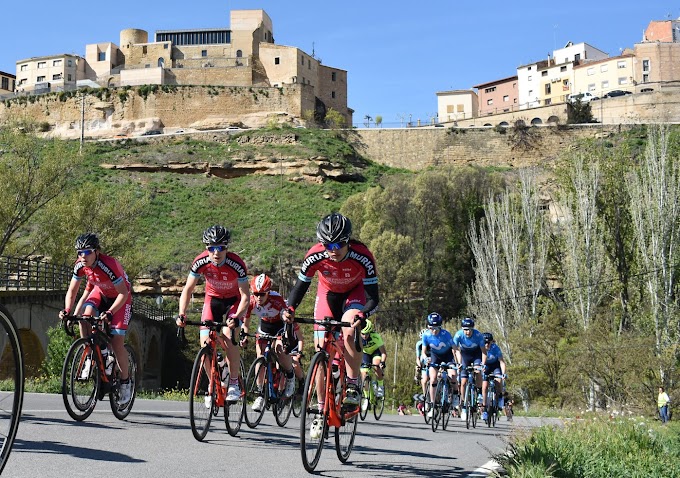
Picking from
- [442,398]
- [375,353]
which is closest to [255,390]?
[442,398]

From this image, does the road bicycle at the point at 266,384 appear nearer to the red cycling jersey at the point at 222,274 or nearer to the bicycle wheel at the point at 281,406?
the bicycle wheel at the point at 281,406

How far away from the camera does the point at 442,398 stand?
14031mm

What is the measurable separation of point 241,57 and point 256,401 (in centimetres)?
10303

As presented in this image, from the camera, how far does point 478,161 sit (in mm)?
91750

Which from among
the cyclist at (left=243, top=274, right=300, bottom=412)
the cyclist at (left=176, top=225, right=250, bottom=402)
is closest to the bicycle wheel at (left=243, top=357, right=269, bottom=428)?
the cyclist at (left=243, top=274, right=300, bottom=412)

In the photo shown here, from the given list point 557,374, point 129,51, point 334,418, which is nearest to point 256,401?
point 334,418

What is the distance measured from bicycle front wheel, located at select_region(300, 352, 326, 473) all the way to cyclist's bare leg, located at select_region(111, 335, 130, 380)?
10.8 feet

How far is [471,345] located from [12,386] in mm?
11271

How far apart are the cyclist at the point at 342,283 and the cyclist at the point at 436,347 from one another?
6.21 metres

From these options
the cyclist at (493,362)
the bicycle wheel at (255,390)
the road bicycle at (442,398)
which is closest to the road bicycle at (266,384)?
the bicycle wheel at (255,390)

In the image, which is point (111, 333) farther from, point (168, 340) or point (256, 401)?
point (168, 340)

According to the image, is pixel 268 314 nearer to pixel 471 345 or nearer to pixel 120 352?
pixel 120 352

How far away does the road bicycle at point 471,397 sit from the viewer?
14609 mm

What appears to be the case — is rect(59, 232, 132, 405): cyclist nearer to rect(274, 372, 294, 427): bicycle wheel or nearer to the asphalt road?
the asphalt road
